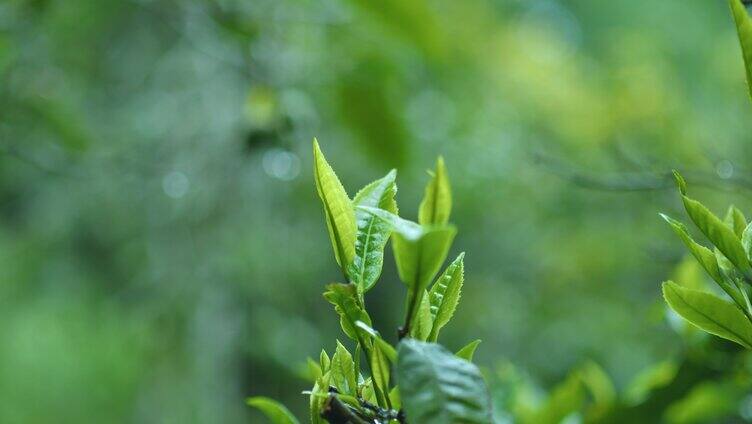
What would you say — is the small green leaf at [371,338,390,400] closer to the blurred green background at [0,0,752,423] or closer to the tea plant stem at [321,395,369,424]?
the tea plant stem at [321,395,369,424]

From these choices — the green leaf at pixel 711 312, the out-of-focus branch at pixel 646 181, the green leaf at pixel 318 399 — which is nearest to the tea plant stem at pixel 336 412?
the green leaf at pixel 318 399

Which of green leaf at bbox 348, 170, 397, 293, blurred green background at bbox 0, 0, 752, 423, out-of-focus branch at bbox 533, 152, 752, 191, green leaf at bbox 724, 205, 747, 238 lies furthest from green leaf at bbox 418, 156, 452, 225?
blurred green background at bbox 0, 0, 752, 423

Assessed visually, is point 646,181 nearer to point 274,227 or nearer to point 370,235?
point 370,235

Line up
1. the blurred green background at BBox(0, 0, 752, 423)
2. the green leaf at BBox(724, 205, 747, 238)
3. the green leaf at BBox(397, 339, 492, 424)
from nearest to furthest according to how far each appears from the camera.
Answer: the green leaf at BBox(397, 339, 492, 424)
the green leaf at BBox(724, 205, 747, 238)
the blurred green background at BBox(0, 0, 752, 423)

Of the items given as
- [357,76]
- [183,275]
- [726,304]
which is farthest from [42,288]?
[726,304]

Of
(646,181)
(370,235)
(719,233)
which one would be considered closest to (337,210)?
(370,235)

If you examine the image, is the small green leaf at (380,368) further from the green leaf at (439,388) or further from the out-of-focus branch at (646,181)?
the out-of-focus branch at (646,181)
